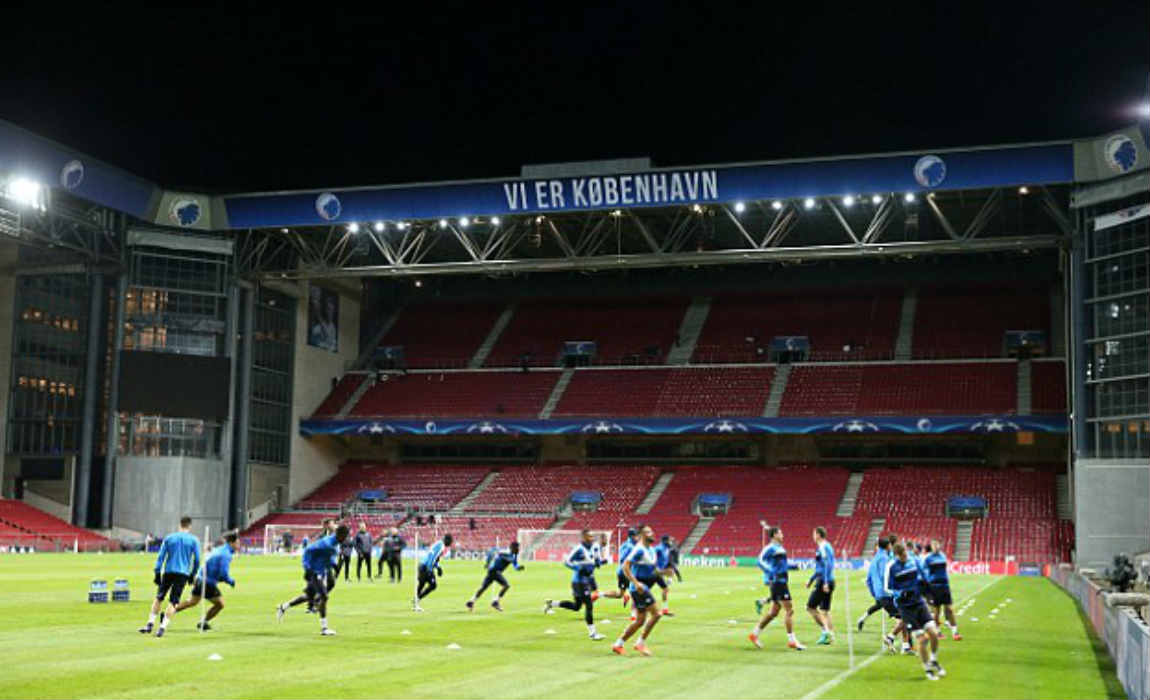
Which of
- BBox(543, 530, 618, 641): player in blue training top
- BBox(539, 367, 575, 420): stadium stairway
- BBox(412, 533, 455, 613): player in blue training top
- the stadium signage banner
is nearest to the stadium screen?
the stadium signage banner

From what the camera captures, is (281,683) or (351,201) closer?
(281,683)

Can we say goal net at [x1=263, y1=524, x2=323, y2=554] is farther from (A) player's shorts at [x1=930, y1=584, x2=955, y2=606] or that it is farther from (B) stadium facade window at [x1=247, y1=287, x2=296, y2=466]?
(A) player's shorts at [x1=930, y1=584, x2=955, y2=606]

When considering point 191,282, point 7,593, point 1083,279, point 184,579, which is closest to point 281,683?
point 184,579

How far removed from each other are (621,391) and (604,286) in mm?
12828

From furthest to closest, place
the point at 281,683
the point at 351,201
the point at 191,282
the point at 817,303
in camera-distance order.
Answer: the point at 817,303, the point at 191,282, the point at 351,201, the point at 281,683

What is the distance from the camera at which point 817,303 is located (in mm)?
79562

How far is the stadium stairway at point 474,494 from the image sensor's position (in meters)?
70.6

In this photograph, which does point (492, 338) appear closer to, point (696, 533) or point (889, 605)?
point (696, 533)

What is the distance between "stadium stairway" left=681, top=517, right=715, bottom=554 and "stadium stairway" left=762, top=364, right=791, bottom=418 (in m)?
7.50

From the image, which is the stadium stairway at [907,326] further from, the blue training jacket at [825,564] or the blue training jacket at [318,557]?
the blue training jacket at [318,557]

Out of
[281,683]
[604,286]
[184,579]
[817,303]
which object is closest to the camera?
[281,683]

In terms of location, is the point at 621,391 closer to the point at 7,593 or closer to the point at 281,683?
the point at 7,593

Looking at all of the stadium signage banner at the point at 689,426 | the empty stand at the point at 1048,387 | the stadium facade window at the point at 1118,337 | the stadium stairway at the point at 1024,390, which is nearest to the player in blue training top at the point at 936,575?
the stadium facade window at the point at 1118,337

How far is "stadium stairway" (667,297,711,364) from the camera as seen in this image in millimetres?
77625
